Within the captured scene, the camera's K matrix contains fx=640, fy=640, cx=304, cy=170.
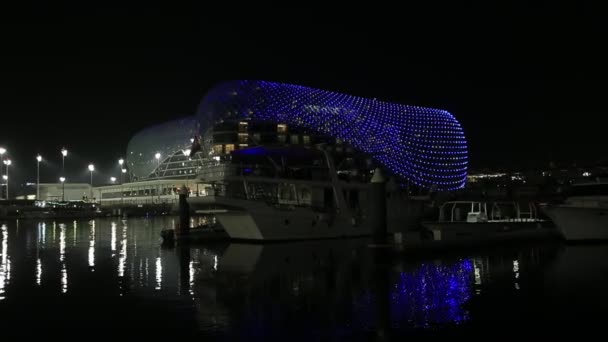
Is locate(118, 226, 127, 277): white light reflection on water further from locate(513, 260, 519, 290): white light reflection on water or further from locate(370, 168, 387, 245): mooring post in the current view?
locate(513, 260, 519, 290): white light reflection on water

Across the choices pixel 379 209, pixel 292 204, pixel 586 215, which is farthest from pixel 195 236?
pixel 586 215

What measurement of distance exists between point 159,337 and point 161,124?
14247 centimetres

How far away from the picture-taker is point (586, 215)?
35.9 meters

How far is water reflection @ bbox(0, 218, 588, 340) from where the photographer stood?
16156 mm

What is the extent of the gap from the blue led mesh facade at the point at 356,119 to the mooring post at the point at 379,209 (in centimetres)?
5883

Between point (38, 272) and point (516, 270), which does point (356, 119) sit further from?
point (38, 272)

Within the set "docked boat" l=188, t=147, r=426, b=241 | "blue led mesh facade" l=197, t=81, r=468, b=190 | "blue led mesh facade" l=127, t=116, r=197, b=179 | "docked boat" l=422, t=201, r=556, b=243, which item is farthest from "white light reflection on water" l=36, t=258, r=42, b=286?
Answer: "blue led mesh facade" l=127, t=116, r=197, b=179

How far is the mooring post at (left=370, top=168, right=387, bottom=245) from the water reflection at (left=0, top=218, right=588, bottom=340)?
3.83 ft

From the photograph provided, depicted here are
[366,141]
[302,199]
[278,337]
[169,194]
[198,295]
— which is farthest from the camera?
[169,194]

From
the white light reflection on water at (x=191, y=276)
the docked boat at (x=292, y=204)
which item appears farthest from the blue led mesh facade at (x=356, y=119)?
the white light reflection on water at (x=191, y=276)

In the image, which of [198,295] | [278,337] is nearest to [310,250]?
[198,295]

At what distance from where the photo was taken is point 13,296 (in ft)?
66.9

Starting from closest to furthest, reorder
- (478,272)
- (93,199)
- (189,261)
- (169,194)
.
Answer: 1. (478,272)
2. (189,261)
3. (169,194)
4. (93,199)

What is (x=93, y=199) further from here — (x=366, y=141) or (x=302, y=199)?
(x=302, y=199)
